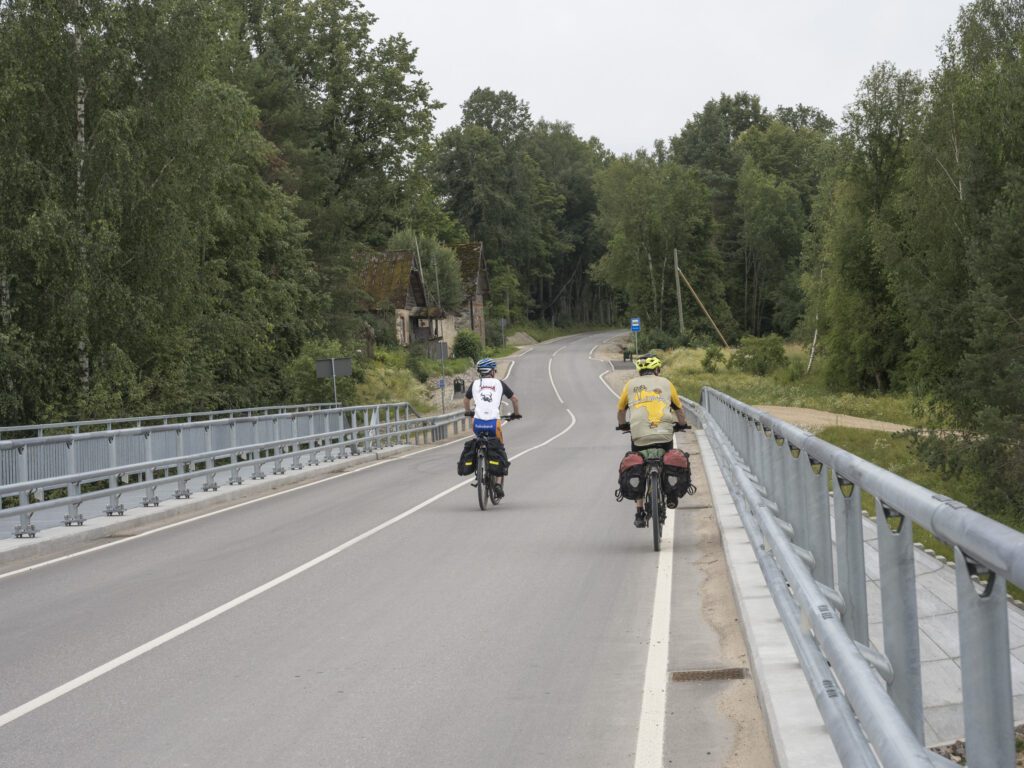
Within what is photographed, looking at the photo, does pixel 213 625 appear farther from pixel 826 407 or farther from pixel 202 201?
pixel 826 407

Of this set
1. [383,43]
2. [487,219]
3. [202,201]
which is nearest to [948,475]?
[202,201]

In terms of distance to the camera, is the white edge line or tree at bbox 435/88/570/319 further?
tree at bbox 435/88/570/319

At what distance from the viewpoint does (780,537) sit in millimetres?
6844

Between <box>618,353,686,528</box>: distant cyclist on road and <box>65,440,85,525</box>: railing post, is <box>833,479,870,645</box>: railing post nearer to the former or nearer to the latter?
<box>618,353,686,528</box>: distant cyclist on road

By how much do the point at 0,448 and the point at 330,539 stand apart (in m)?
4.35

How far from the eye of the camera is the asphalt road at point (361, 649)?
6.09m

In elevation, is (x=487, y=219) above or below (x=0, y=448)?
above

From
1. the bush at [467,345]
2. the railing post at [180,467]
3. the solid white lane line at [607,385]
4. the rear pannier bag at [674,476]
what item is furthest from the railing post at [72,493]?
the bush at [467,345]

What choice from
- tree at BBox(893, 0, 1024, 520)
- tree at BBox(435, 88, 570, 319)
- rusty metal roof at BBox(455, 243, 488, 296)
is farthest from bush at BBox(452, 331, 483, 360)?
tree at BBox(893, 0, 1024, 520)

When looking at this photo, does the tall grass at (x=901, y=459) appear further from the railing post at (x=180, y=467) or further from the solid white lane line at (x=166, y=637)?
the solid white lane line at (x=166, y=637)

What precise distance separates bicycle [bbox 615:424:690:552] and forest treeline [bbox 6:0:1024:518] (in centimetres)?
1704

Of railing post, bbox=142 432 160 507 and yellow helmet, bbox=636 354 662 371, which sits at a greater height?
yellow helmet, bbox=636 354 662 371

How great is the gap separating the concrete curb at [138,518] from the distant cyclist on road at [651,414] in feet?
22.2

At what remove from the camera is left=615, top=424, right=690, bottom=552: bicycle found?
40.6 feet
